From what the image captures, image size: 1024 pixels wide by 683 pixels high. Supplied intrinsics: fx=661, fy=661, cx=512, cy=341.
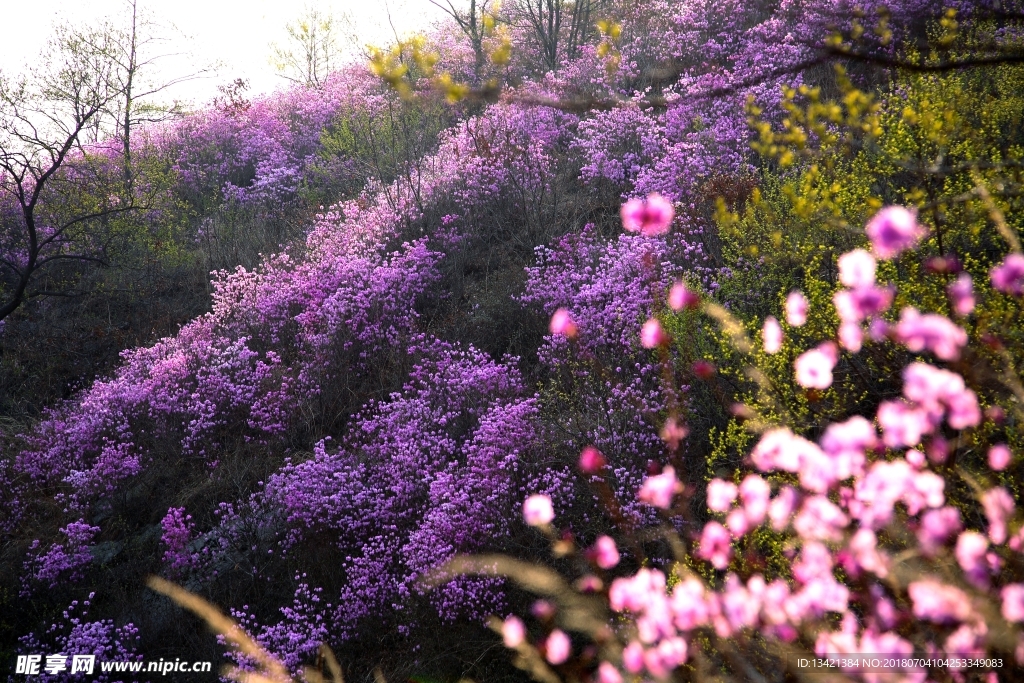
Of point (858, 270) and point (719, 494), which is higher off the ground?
point (858, 270)

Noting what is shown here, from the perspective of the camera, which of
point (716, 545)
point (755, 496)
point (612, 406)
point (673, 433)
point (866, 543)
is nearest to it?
point (866, 543)

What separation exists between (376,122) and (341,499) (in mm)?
11364

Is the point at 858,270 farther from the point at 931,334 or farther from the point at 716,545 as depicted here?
the point at 716,545

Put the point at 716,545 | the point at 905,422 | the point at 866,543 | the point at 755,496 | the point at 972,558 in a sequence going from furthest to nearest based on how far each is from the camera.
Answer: the point at 716,545 → the point at 755,496 → the point at 866,543 → the point at 972,558 → the point at 905,422

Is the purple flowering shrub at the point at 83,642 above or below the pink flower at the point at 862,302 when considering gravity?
below

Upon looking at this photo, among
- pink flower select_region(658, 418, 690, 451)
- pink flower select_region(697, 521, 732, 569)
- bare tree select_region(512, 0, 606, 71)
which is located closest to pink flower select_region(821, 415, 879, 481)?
pink flower select_region(697, 521, 732, 569)

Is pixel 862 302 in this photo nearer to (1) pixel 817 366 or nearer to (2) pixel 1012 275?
(1) pixel 817 366

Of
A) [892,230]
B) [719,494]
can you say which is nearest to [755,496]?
[719,494]

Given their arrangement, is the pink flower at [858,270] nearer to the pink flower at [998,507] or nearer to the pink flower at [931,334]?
the pink flower at [931,334]

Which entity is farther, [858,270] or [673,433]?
[673,433]

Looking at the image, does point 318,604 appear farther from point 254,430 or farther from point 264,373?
point 264,373

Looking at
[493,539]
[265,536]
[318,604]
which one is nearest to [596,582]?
[493,539]

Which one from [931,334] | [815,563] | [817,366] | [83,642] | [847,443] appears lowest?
[83,642]

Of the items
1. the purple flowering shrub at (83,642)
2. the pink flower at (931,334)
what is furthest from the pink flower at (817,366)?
the purple flowering shrub at (83,642)
